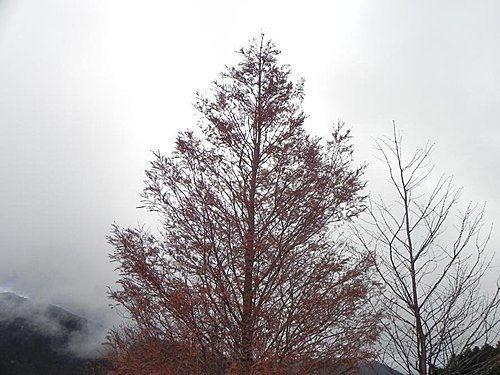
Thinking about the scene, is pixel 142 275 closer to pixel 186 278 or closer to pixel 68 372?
pixel 186 278

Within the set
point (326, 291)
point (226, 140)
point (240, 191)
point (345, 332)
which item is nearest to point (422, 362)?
point (345, 332)

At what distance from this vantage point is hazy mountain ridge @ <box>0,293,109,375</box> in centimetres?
6419

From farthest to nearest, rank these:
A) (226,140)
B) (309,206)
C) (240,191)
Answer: (226,140) → (240,191) → (309,206)

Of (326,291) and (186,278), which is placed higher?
(186,278)

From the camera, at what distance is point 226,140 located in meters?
6.30

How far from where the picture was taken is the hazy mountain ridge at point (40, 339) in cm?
6419

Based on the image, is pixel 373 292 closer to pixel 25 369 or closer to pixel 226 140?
pixel 226 140

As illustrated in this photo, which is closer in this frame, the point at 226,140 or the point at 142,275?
the point at 142,275

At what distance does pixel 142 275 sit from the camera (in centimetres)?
501

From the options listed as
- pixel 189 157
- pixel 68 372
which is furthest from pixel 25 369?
pixel 189 157

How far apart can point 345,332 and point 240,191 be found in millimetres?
2214

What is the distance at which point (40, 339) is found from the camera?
263 feet

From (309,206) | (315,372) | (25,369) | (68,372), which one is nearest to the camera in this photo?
(315,372)

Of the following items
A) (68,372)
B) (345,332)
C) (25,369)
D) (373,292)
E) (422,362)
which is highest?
(25,369)
